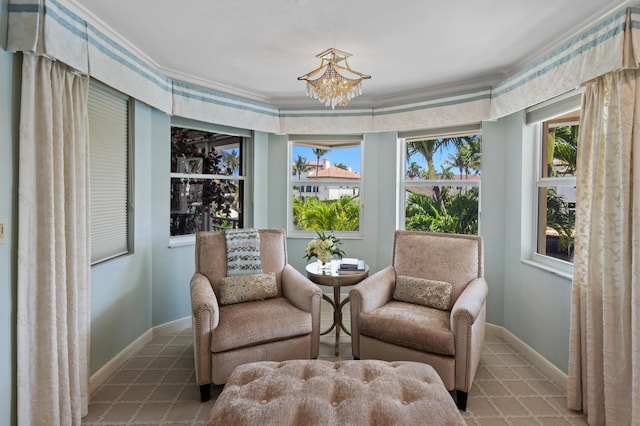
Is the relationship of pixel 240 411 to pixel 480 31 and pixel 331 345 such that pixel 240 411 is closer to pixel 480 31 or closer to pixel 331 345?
pixel 331 345

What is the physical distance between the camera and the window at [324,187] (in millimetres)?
4148

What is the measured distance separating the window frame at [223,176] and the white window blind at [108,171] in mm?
502

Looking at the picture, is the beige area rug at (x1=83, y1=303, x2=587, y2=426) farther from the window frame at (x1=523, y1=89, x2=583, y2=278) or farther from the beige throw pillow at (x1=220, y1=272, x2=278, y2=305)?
the window frame at (x1=523, y1=89, x2=583, y2=278)

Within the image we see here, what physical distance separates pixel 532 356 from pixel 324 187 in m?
2.57

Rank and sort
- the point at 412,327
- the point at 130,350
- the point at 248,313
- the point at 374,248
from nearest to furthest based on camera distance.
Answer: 1. the point at 412,327
2. the point at 248,313
3. the point at 130,350
4. the point at 374,248

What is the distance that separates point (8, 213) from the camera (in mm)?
1695

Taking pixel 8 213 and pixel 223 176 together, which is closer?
pixel 8 213

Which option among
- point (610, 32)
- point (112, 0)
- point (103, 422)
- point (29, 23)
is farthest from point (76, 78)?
point (610, 32)

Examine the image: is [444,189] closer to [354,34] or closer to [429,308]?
[429,308]

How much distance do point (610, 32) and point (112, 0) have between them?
269cm

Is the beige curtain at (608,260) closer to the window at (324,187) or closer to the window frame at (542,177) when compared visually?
the window frame at (542,177)

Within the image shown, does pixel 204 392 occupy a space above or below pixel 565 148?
below

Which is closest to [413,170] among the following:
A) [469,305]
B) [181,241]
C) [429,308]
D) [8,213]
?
[429,308]

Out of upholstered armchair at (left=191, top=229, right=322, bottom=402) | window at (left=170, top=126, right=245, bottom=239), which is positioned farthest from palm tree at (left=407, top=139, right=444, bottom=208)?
window at (left=170, top=126, right=245, bottom=239)
